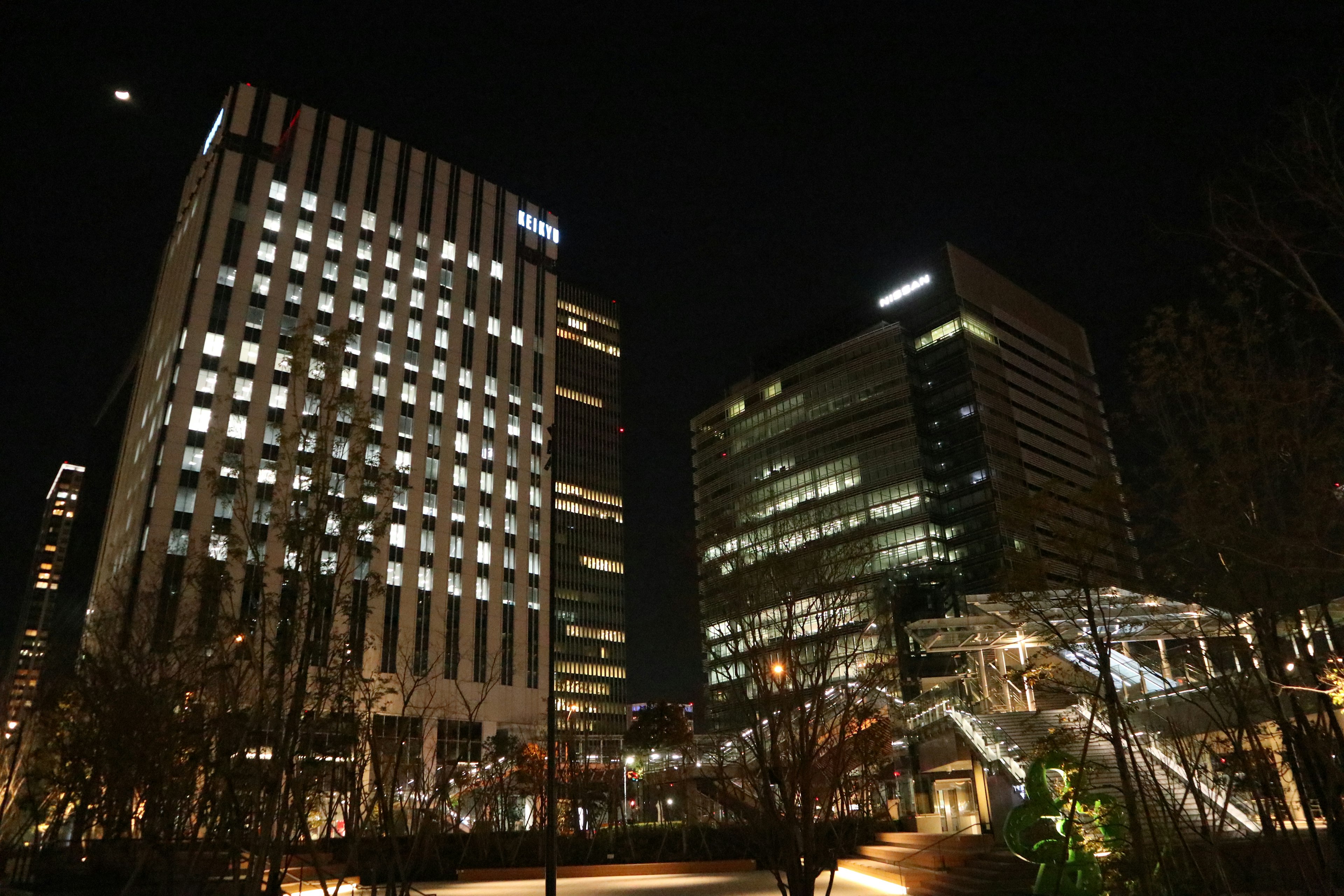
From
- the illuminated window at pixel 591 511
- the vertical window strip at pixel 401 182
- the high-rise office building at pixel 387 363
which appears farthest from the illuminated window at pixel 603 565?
the vertical window strip at pixel 401 182

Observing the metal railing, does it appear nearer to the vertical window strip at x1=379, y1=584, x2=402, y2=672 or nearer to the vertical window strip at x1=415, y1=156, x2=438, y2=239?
the vertical window strip at x1=379, y1=584, x2=402, y2=672

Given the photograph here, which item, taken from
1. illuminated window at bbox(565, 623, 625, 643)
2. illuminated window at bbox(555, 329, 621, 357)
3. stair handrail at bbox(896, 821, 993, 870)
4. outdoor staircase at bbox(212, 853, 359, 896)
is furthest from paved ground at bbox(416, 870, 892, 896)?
illuminated window at bbox(555, 329, 621, 357)

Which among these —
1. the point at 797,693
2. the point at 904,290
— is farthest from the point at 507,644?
the point at 904,290

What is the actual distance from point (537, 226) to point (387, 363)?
26717 millimetres

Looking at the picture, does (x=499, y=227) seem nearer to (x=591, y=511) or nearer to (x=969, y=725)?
(x=591, y=511)

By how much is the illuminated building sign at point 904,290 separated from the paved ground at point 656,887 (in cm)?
10097

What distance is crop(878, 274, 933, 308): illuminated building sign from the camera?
119 metres

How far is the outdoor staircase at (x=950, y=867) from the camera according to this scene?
63.5ft

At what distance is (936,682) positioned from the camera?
5688cm

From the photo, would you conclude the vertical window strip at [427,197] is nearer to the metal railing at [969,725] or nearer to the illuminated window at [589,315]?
the illuminated window at [589,315]

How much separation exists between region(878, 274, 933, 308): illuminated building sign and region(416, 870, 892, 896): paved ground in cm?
10097

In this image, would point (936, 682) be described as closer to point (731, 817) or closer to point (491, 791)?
point (731, 817)

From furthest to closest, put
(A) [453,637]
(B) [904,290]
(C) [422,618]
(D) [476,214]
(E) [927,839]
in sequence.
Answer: (B) [904,290] → (D) [476,214] → (A) [453,637] → (C) [422,618] → (E) [927,839]

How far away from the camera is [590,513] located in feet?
466
